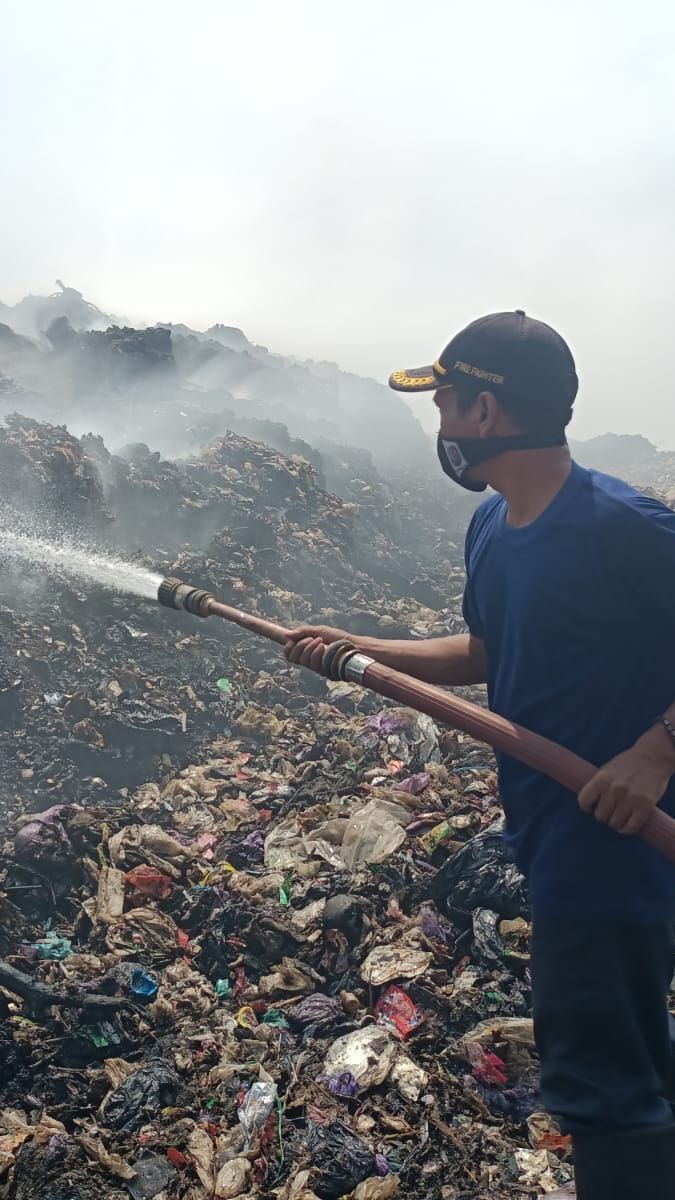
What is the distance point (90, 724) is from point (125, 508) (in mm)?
6036

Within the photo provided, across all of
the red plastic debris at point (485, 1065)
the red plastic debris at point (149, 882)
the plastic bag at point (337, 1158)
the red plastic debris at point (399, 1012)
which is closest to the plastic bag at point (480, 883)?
the red plastic debris at point (399, 1012)

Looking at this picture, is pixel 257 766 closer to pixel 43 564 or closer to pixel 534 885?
pixel 43 564

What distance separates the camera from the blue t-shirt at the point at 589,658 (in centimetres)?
174

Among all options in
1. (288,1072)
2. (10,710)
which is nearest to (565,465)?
(288,1072)

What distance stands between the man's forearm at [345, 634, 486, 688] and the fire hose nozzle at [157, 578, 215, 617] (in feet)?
2.36

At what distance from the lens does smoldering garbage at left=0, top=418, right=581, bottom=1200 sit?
3.00 m

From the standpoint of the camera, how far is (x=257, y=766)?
24.3 ft

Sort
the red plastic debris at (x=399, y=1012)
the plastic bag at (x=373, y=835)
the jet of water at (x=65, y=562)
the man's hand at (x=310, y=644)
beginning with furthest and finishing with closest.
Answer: the jet of water at (x=65, y=562)
the plastic bag at (x=373, y=835)
the red plastic debris at (x=399, y=1012)
the man's hand at (x=310, y=644)

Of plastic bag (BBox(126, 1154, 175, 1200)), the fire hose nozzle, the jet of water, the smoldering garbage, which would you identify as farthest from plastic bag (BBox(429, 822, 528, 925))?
the jet of water

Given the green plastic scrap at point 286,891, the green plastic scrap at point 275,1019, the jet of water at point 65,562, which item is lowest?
the green plastic scrap at point 275,1019

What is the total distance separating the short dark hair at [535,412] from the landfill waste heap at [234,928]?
288cm

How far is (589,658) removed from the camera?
1.82m

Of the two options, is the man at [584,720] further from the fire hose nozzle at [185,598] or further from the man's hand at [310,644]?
the fire hose nozzle at [185,598]

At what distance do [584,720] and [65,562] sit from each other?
31.7 ft
